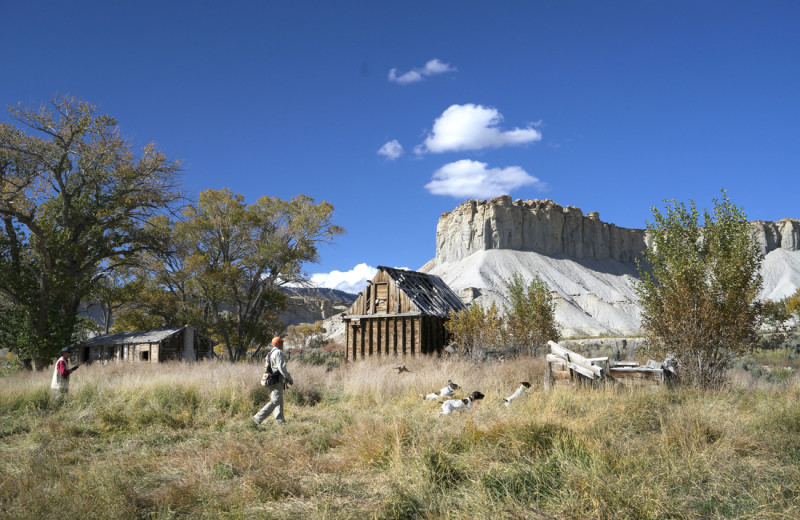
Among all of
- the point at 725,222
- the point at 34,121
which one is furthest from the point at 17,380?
the point at 725,222

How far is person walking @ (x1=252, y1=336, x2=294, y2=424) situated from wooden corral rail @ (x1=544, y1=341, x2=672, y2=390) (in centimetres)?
528

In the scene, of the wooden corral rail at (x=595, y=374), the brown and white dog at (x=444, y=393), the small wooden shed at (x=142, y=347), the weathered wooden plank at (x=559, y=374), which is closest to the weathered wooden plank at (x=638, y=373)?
the wooden corral rail at (x=595, y=374)

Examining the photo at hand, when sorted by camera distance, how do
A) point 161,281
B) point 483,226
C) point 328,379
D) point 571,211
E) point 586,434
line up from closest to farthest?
point 586,434
point 328,379
point 161,281
point 483,226
point 571,211

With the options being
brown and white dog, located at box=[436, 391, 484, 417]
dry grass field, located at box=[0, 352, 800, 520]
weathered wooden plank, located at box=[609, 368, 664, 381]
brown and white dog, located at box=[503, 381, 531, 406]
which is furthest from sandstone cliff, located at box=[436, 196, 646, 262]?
brown and white dog, located at box=[436, 391, 484, 417]

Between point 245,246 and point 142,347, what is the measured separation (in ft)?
27.7

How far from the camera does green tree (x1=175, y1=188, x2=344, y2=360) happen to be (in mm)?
30859

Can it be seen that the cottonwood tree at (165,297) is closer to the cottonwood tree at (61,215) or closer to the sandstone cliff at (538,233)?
the cottonwood tree at (61,215)

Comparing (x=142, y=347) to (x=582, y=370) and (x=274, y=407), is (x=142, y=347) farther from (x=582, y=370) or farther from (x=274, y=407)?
(x=582, y=370)

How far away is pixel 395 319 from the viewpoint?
24.4 m

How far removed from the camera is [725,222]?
480 inches

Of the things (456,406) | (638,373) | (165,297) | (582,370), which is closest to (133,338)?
(165,297)

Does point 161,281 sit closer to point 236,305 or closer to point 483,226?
point 236,305

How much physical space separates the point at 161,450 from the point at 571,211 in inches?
4109

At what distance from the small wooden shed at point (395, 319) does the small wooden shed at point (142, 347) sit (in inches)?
328
